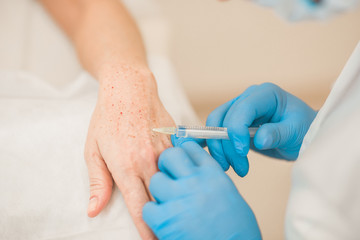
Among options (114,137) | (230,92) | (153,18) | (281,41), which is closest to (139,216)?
(114,137)

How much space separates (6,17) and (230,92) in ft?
3.35

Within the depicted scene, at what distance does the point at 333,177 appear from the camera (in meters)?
0.47

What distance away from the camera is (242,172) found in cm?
74

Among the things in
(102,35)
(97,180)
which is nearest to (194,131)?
(97,180)

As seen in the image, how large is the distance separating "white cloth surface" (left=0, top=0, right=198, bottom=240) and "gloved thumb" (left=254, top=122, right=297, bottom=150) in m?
0.26

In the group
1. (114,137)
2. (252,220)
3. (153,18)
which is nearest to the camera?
(252,220)

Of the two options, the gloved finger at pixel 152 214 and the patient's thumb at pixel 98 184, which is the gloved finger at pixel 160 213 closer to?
the gloved finger at pixel 152 214

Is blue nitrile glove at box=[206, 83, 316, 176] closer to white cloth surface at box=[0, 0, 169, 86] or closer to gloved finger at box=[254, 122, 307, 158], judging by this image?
gloved finger at box=[254, 122, 307, 158]

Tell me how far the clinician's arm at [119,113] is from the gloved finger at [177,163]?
0.26 feet

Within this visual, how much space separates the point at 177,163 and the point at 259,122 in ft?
1.11

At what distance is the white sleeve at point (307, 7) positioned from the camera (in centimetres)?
130

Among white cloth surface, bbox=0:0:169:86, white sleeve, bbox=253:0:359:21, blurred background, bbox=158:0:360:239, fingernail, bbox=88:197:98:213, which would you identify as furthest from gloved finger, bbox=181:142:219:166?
white sleeve, bbox=253:0:359:21

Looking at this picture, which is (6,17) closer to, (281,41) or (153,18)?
(153,18)

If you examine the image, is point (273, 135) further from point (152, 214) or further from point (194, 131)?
point (152, 214)
